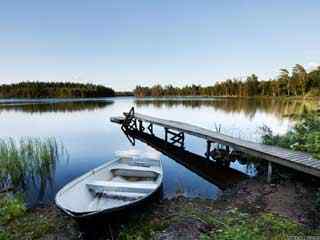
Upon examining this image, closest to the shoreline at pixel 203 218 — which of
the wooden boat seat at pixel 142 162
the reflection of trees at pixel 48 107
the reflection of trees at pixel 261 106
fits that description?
the wooden boat seat at pixel 142 162

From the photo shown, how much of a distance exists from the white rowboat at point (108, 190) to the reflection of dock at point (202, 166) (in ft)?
7.59

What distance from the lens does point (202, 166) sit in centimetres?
922

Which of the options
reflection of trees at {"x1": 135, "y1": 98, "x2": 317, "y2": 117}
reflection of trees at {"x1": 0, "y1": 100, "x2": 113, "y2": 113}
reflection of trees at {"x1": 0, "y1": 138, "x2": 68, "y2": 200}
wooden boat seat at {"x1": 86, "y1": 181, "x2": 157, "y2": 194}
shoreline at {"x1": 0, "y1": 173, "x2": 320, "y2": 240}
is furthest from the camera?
→ reflection of trees at {"x1": 0, "y1": 100, "x2": 113, "y2": 113}

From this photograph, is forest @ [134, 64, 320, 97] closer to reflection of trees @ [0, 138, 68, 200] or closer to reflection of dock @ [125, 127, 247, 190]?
reflection of dock @ [125, 127, 247, 190]

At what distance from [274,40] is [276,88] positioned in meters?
45.0

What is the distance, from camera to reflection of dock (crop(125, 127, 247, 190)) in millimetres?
7562

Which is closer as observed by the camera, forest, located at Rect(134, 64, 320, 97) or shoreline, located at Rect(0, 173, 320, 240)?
shoreline, located at Rect(0, 173, 320, 240)

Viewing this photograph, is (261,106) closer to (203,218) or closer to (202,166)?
(202,166)

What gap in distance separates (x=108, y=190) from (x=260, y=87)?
245 feet

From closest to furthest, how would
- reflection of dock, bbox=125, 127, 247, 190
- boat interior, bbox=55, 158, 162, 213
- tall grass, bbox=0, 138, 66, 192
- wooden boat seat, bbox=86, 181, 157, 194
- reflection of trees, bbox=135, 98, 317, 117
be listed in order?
boat interior, bbox=55, 158, 162, 213 → wooden boat seat, bbox=86, 181, 157, 194 → tall grass, bbox=0, 138, 66, 192 → reflection of dock, bbox=125, 127, 247, 190 → reflection of trees, bbox=135, 98, 317, 117

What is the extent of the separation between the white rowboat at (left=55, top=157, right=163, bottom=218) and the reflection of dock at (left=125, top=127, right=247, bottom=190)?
2312mm

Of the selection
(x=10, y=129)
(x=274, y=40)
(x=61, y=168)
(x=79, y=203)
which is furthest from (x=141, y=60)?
(x=79, y=203)

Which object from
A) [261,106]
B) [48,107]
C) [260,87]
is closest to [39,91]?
[48,107]

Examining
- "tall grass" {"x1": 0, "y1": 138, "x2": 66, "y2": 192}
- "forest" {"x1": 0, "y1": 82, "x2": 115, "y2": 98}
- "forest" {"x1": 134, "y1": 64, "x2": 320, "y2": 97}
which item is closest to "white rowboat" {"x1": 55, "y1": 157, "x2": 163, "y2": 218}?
"tall grass" {"x1": 0, "y1": 138, "x2": 66, "y2": 192}
